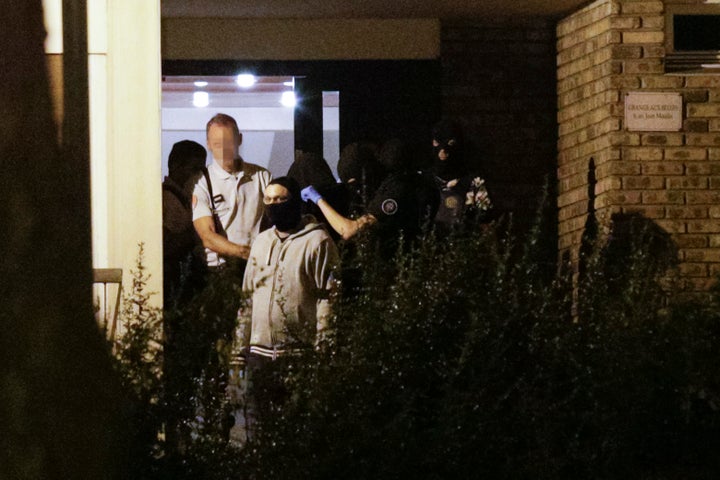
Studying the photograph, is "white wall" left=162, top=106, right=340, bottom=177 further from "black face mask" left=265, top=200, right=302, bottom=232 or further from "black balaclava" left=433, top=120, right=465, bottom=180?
"black face mask" left=265, top=200, right=302, bottom=232

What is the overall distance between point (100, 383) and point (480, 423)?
2.71 m

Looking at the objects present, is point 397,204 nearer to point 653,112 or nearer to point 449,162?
point 449,162

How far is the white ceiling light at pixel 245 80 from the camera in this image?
12320 mm

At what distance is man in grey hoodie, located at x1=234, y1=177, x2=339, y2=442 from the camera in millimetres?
8109

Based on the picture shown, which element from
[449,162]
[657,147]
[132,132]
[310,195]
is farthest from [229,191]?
[657,147]

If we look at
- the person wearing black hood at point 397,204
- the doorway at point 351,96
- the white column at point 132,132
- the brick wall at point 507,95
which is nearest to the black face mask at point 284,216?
the person wearing black hood at point 397,204

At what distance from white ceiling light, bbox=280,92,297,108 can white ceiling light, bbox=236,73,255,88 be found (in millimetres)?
283

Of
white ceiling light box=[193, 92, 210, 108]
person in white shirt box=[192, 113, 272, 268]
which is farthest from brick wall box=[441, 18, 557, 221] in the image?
person in white shirt box=[192, 113, 272, 268]

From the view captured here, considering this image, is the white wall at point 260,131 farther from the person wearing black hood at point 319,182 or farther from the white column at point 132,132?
the white column at point 132,132

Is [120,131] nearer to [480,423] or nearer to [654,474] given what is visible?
[480,423]

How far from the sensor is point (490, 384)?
7066 millimetres

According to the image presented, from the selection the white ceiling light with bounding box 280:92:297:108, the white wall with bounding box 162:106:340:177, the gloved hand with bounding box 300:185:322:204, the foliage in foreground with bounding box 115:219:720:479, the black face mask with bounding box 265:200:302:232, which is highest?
the white ceiling light with bounding box 280:92:297:108

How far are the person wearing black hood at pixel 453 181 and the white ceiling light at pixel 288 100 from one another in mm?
3043

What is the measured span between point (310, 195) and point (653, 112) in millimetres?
3037
